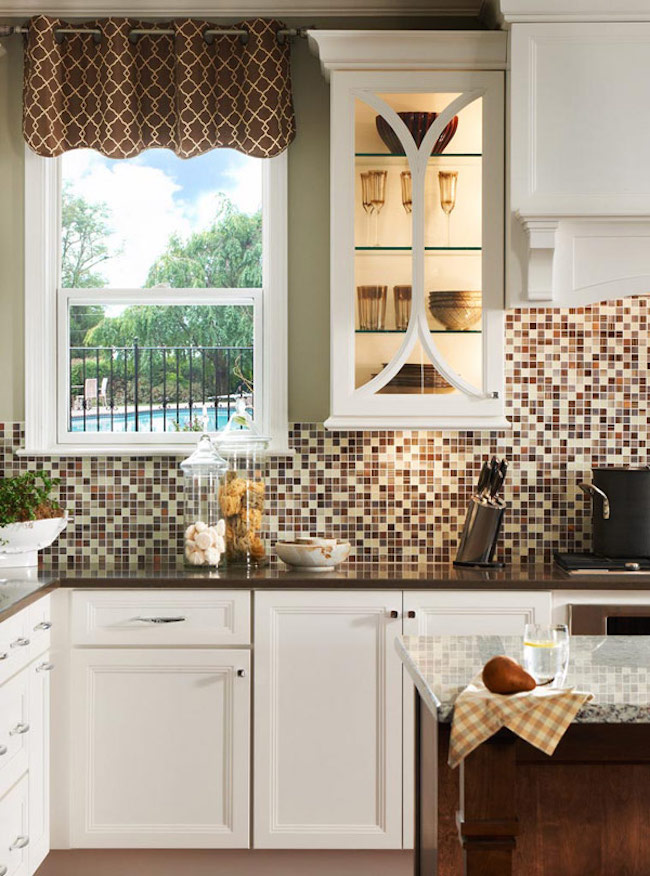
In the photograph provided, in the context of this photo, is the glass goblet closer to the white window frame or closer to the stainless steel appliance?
the white window frame

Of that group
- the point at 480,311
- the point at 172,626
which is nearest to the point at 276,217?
the point at 480,311

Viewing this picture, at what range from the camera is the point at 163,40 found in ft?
11.6

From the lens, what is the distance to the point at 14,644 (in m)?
2.67

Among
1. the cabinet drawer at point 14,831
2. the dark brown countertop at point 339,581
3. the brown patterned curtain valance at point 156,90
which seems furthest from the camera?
the brown patterned curtain valance at point 156,90

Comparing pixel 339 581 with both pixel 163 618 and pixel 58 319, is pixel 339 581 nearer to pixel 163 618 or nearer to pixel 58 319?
pixel 163 618

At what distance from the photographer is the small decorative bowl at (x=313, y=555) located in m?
3.25

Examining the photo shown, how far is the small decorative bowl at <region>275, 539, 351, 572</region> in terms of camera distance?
3.25 m

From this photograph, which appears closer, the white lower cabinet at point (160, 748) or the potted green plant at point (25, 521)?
the white lower cabinet at point (160, 748)

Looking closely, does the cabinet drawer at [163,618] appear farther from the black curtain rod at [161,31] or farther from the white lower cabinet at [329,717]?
the black curtain rod at [161,31]

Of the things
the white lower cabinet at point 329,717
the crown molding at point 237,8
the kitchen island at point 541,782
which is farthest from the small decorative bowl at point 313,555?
the crown molding at point 237,8

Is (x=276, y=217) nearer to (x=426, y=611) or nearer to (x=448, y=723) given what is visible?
(x=426, y=611)

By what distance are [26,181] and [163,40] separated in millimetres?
702

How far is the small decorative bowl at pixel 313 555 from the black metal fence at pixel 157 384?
649 mm

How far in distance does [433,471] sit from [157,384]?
107 cm
